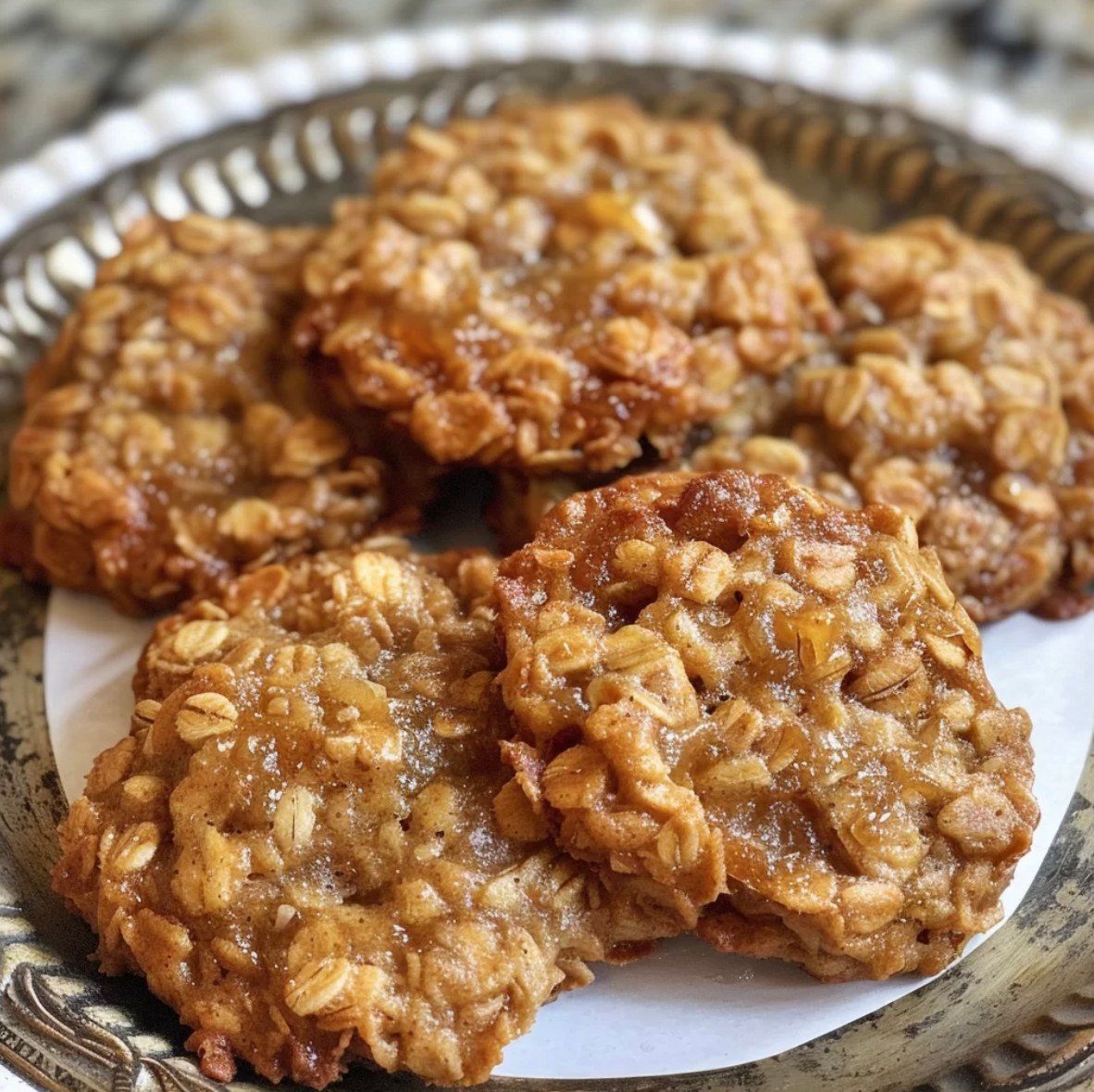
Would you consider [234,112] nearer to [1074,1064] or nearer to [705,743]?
[705,743]

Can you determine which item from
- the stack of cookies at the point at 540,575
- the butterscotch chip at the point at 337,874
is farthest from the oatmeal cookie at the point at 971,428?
the butterscotch chip at the point at 337,874

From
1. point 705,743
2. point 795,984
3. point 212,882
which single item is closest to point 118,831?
point 212,882

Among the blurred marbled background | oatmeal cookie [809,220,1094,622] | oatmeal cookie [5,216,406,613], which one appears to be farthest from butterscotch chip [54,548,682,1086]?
the blurred marbled background

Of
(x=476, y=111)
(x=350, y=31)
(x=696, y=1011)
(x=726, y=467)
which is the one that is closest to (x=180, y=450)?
(x=726, y=467)

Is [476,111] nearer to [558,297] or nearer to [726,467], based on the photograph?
[558,297]

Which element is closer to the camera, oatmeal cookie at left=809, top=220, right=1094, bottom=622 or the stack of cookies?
the stack of cookies

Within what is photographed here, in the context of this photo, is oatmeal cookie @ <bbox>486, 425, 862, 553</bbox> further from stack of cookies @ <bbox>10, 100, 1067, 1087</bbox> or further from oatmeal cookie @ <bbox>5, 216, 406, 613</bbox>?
oatmeal cookie @ <bbox>5, 216, 406, 613</bbox>
